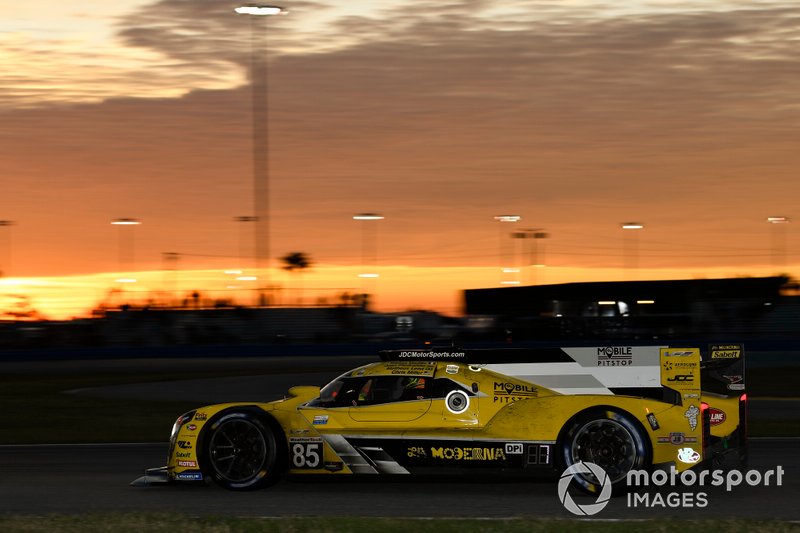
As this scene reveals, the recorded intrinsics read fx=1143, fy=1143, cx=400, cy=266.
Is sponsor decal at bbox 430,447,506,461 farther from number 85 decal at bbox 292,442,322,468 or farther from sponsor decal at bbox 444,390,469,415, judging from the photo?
number 85 decal at bbox 292,442,322,468

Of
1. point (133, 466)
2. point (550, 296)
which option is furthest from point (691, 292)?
point (133, 466)

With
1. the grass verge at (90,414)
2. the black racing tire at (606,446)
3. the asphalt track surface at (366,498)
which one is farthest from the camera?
the grass verge at (90,414)

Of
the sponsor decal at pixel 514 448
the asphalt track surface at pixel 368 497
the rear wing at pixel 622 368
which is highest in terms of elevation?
the rear wing at pixel 622 368

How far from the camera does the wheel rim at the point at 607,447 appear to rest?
9242 mm

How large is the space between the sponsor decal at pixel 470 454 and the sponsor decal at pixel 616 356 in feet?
3.89

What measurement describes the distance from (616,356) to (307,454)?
2769mm

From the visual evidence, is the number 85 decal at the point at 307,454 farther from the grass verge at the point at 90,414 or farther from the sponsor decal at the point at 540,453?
the grass verge at the point at 90,414

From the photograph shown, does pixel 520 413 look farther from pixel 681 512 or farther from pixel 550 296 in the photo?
pixel 550 296

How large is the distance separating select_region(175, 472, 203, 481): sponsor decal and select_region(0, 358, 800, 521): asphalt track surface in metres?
0.12

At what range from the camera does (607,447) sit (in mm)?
9320

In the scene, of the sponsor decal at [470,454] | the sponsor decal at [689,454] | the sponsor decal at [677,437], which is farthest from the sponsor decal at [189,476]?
the sponsor decal at [689,454]

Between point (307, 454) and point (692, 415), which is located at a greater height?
point (692, 415)

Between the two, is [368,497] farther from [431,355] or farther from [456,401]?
[431,355]

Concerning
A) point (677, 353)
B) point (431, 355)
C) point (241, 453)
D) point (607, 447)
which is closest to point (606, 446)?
point (607, 447)
